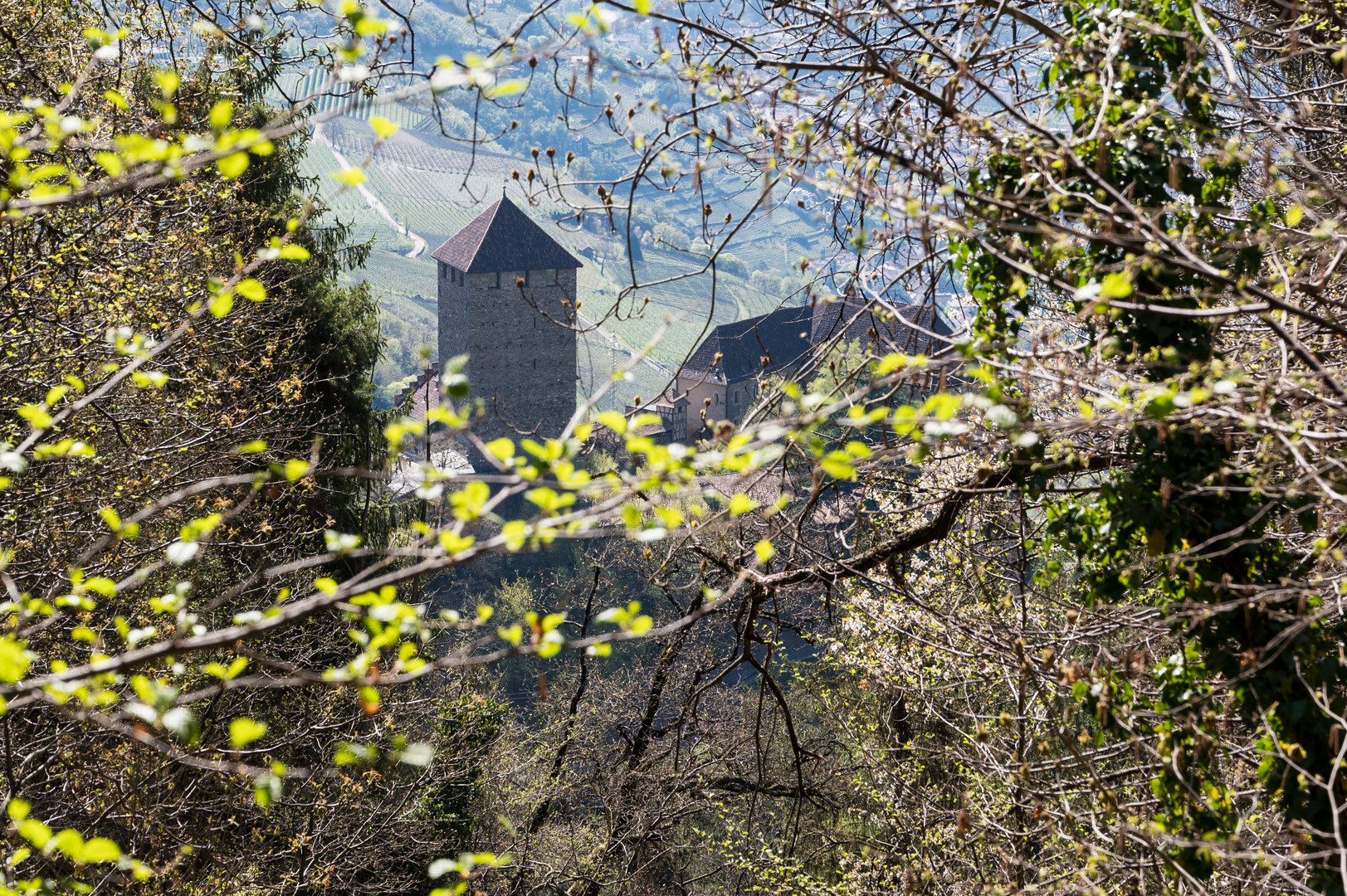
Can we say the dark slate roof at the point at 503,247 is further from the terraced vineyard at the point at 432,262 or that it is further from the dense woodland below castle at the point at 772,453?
the terraced vineyard at the point at 432,262

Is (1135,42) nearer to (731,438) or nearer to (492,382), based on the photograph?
(731,438)

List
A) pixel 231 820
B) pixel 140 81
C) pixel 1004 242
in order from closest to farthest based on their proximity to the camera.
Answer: pixel 1004 242 → pixel 231 820 → pixel 140 81

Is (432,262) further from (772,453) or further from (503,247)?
(772,453)

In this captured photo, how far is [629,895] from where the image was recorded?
11266 mm

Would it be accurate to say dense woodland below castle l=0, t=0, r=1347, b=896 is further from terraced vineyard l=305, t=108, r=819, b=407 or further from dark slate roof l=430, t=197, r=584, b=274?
terraced vineyard l=305, t=108, r=819, b=407

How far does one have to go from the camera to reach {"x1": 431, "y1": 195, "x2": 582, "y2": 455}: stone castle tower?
39312mm

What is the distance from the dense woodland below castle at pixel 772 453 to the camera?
233cm

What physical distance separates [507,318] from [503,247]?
2965 millimetres

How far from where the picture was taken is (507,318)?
40.1 meters

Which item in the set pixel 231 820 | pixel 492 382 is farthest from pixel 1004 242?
pixel 492 382

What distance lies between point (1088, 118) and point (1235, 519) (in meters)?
1.45

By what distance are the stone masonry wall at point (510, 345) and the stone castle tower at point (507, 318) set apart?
3cm

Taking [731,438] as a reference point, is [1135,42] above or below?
above

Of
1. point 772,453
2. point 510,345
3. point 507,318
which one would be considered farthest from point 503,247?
point 772,453
